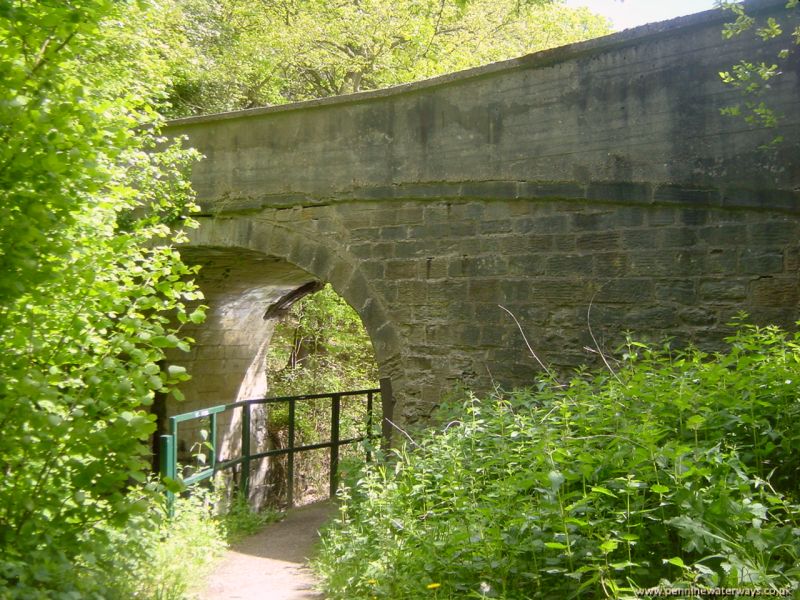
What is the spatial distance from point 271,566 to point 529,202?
331 cm

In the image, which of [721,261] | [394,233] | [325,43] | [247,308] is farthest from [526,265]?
[325,43]

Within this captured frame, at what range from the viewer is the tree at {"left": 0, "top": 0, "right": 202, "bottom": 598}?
3.14 m

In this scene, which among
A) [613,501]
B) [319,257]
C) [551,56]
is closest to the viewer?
[613,501]

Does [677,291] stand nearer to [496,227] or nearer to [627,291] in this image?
[627,291]

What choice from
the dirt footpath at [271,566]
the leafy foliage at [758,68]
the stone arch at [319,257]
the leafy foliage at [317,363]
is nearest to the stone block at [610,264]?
the leafy foliage at [758,68]

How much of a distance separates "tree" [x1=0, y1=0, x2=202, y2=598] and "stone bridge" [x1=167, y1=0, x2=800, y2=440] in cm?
298

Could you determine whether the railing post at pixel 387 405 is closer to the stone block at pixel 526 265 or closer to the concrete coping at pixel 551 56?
the stone block at pixel 526 265

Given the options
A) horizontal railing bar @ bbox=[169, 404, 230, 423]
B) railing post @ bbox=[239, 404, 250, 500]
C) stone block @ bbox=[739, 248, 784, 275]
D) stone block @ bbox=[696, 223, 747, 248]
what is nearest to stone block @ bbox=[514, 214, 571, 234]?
stone block @ bbox=[696, 223, 747, 248]

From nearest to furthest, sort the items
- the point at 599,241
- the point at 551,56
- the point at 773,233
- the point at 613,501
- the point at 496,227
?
the point at 613,501, the point at 773,233, the point at 599,241, the point at 551,56, the point at 496,227

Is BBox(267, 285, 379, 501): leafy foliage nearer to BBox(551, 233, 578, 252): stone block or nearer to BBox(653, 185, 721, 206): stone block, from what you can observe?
BBox(551, 233, 578, 252): stone block

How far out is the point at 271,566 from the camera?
557 cm

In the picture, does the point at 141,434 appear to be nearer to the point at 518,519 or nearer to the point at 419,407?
the point at 518,519

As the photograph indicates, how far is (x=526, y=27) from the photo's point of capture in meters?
16.0

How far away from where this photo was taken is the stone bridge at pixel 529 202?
16.2ft
